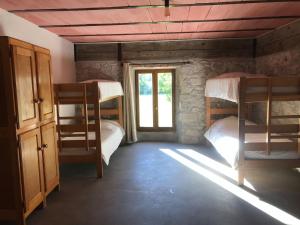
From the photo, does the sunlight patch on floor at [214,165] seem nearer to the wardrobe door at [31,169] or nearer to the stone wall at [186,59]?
the stone wall at [186,59]

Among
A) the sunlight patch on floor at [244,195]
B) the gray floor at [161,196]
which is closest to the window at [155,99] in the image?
the sunlight patch on floor at [244,195]

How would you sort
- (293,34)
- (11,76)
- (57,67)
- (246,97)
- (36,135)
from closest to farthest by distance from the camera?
1. (11,76)
2. (36,135)
3. (246,97)
4. (293,34)
5. (57,67)

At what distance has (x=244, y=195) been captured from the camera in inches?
123

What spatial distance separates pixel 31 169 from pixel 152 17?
2547 mm

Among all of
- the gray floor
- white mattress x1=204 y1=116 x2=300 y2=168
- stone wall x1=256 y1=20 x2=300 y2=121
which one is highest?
stone wall x1=256 y1=20 x2=300 y2=121

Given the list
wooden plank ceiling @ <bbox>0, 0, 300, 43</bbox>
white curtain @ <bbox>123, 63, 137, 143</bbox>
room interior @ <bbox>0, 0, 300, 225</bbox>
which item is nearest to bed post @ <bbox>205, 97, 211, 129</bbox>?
room interior @ <bbox>0, 0, 300, 225</bbox>

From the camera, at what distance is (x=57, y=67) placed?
484 centimetres

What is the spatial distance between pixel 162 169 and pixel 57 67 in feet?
9.28

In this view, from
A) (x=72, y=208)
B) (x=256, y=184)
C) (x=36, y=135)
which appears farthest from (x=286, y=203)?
(x=36, y=135)

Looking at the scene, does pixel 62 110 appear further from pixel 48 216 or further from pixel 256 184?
pixel 256 184

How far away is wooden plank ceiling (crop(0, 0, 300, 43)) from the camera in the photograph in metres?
2.97

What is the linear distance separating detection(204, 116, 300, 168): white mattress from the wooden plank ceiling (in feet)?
5.88

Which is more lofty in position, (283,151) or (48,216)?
(283,151)

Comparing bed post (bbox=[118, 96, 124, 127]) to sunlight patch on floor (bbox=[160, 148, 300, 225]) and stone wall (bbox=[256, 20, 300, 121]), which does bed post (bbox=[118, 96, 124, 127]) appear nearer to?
sunlight patch on floor (bbox=[160, 148, 300, 225])
